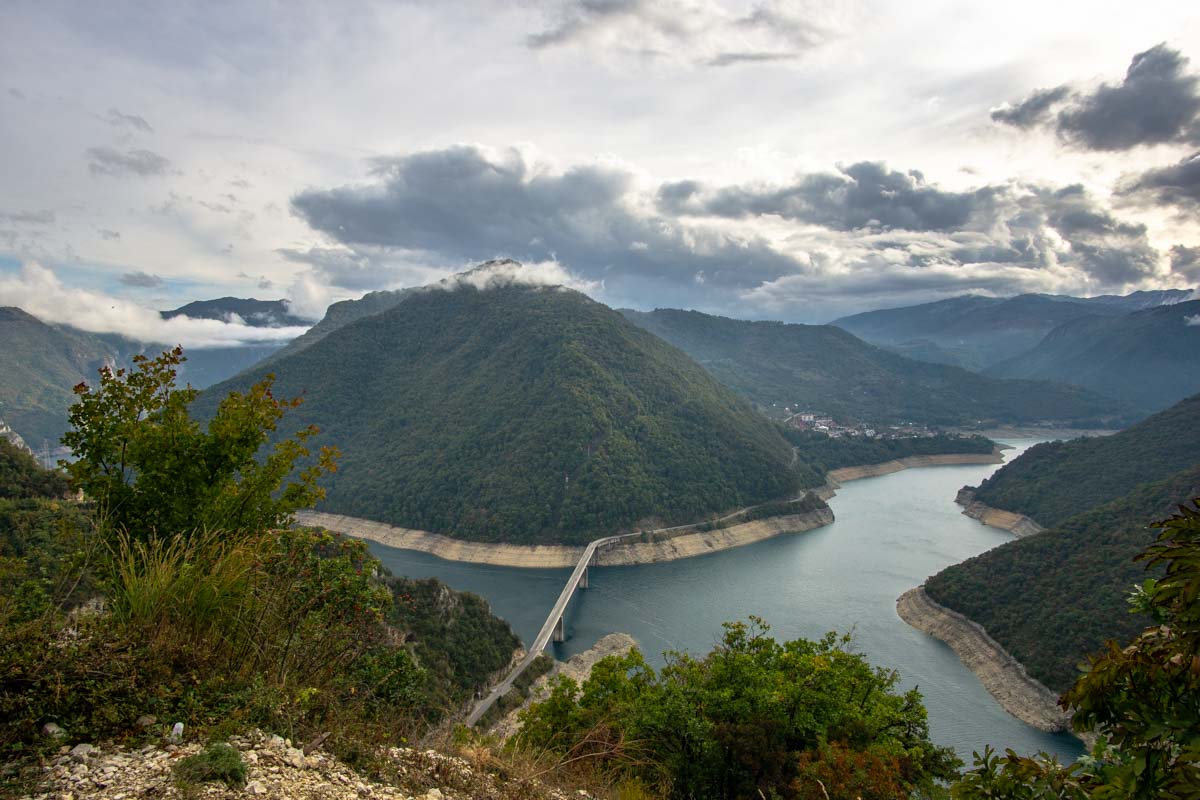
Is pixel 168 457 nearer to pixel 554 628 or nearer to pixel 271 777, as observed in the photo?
pixel 271 777

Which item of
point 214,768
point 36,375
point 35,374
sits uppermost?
point 35,374

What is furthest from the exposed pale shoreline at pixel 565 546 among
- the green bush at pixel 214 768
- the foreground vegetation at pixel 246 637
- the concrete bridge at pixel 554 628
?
the green bush at pixel 214 768

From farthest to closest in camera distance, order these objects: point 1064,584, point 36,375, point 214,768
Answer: point 36,375, point 1064,584, point 214,768

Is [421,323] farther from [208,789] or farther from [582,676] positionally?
[208,789]

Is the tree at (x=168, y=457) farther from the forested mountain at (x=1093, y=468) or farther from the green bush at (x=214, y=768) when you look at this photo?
the forested mountain at (x=1093, y=468)

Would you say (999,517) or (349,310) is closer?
(999,517)

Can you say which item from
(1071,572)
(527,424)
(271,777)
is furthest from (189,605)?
(527,424)

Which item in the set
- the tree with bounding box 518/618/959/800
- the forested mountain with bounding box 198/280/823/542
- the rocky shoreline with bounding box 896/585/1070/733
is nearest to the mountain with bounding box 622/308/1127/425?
the forested mountain with bounding box 198/280/823/542
